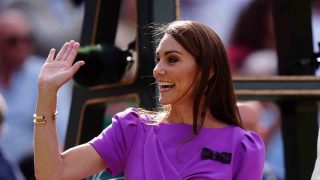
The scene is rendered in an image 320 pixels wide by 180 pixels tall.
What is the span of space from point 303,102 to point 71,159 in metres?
1.18

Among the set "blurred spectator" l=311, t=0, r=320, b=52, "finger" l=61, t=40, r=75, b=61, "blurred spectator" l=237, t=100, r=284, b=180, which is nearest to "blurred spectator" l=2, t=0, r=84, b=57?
"blurred spectator" l=237, t=100, r=284, b=180

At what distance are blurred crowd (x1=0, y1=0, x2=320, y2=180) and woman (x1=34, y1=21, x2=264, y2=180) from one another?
5.50 ft

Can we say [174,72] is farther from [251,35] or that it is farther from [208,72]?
[251,35]

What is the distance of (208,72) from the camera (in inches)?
77.2

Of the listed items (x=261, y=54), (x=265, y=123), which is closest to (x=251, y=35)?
(x=261, y=54)

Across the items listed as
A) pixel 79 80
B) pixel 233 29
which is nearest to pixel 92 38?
pixel 79 80

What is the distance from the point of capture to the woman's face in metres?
1.93

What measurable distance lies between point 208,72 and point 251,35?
77.1 inches

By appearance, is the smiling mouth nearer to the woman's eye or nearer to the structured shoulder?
the woman's eye

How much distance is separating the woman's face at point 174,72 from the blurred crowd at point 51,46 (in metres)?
1.70

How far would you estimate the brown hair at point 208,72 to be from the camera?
Result: 1.95 metres

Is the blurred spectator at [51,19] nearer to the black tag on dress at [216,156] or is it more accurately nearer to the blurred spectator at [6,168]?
the blurred spectator at [6,168]

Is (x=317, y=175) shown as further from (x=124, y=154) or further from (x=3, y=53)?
(x=3, y=53)

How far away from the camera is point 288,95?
9.25 ft
